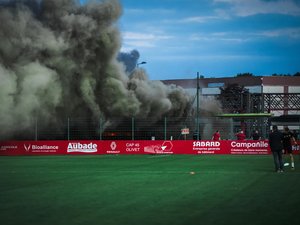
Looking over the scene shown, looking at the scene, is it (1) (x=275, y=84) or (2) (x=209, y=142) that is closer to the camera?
(2) (x=209, y=142)

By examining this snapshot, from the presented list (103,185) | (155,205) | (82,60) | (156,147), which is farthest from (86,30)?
(155,205)

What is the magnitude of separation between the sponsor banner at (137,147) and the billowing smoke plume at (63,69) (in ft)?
45.3

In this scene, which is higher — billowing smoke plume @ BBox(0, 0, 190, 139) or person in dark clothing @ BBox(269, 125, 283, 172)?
billowing smoke plume @ BBox(0, 0, 190, 139)

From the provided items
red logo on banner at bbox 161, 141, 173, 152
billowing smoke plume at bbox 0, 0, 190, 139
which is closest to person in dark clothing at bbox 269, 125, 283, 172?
red logo on banner at bbox 161, 141, 173, 152

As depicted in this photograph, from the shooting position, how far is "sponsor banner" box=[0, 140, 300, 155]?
4016cm

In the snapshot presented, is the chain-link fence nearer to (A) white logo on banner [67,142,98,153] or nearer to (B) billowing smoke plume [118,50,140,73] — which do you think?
(A) white logo on banner [67,142,98,153]

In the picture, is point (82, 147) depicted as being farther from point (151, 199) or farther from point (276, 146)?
point (151, 199)

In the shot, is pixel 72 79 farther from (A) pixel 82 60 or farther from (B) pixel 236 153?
(B) pixel 236 153

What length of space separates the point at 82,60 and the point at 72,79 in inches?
101

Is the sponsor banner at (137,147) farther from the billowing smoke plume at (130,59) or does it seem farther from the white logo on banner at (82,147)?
the billowing smoke plume at (130,59)

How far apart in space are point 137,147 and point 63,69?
2398cm

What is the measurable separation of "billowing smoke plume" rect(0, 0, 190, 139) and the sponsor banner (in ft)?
45.3

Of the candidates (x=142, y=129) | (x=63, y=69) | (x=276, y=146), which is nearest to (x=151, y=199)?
(x=276, y=146)

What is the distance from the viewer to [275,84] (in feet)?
362
